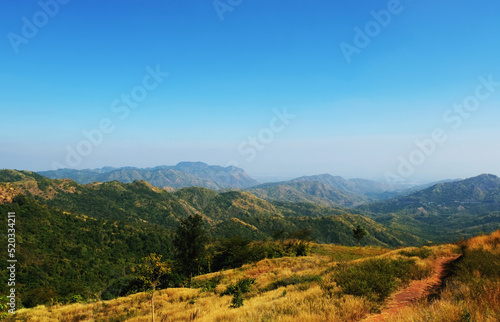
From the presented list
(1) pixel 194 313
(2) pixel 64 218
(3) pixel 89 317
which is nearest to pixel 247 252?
(3) pixel 89 317

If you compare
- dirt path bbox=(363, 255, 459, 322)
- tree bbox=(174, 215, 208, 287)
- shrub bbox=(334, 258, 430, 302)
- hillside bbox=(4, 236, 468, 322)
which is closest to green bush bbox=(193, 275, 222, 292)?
hillside bbox=(4, 236, 468, 322)

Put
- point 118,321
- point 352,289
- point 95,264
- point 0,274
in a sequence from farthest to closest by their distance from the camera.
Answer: point 95,264, point 0,274, point 118,321, point 352,289

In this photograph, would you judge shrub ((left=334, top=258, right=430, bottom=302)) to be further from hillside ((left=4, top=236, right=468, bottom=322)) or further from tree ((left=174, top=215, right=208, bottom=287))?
tree ((left=174, top=215, right=208, bottom=287))

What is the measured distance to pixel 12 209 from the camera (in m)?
115

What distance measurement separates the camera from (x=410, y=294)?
10.8m

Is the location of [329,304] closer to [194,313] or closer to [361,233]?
[194,313]

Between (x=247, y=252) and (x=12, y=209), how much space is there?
462ft

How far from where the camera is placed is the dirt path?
28.3 ft

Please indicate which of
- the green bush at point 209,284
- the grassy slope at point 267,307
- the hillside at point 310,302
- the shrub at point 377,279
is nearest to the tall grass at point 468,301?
the hillside at point 310,302

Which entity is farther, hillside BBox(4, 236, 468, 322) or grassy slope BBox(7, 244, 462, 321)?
hillside BBox(4, 236, 468, 322)

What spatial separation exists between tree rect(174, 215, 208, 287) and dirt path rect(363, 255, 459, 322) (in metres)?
28.5

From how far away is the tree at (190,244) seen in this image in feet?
112

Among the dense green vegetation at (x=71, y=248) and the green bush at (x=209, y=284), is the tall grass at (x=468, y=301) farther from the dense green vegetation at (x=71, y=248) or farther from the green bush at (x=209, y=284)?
the dense green vegetation at (x=71, y=248)

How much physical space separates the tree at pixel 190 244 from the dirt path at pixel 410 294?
28498mm
